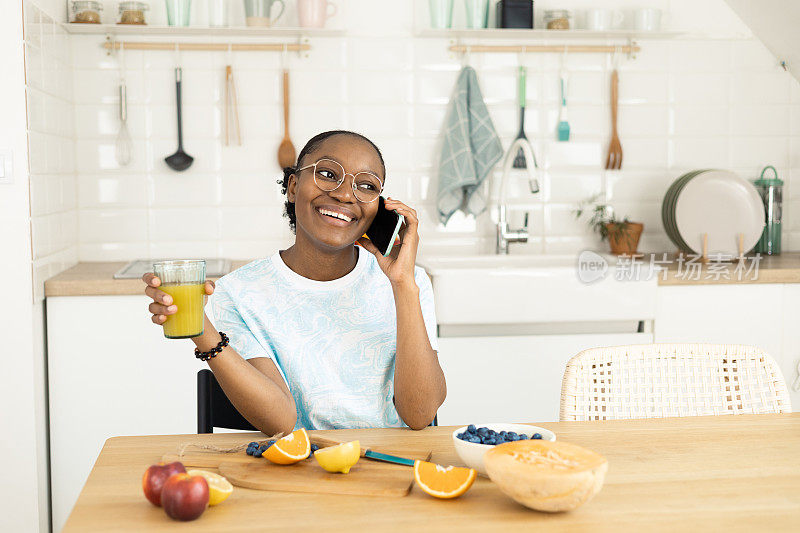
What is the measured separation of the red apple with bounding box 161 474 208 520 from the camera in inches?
34.3

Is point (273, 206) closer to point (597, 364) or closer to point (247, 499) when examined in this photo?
point (597, 364)

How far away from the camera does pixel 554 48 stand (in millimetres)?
2955

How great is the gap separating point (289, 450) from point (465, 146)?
1.93 metres

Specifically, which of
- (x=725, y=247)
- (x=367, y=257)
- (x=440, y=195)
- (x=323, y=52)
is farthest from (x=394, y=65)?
(x=367, y=257)

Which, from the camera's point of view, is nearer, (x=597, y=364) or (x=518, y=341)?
(x=597, y=364)

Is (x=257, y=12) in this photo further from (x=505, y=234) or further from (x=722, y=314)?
(x=722, y=314)

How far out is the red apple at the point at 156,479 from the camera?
909mm

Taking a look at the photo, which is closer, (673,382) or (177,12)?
(673,382)

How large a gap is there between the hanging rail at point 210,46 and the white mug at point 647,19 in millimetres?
1150

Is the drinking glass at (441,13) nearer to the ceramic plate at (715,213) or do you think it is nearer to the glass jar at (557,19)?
the glass jar at (557,19)

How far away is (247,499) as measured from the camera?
0.96m

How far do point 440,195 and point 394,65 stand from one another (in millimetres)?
481

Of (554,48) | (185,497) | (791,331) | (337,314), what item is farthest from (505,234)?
(185,497)

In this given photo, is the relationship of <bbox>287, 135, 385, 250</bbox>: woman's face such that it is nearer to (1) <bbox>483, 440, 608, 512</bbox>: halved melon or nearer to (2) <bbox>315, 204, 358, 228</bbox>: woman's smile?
(2) <bbox>315, 204, 358, 228</bbox>: woman's smile
